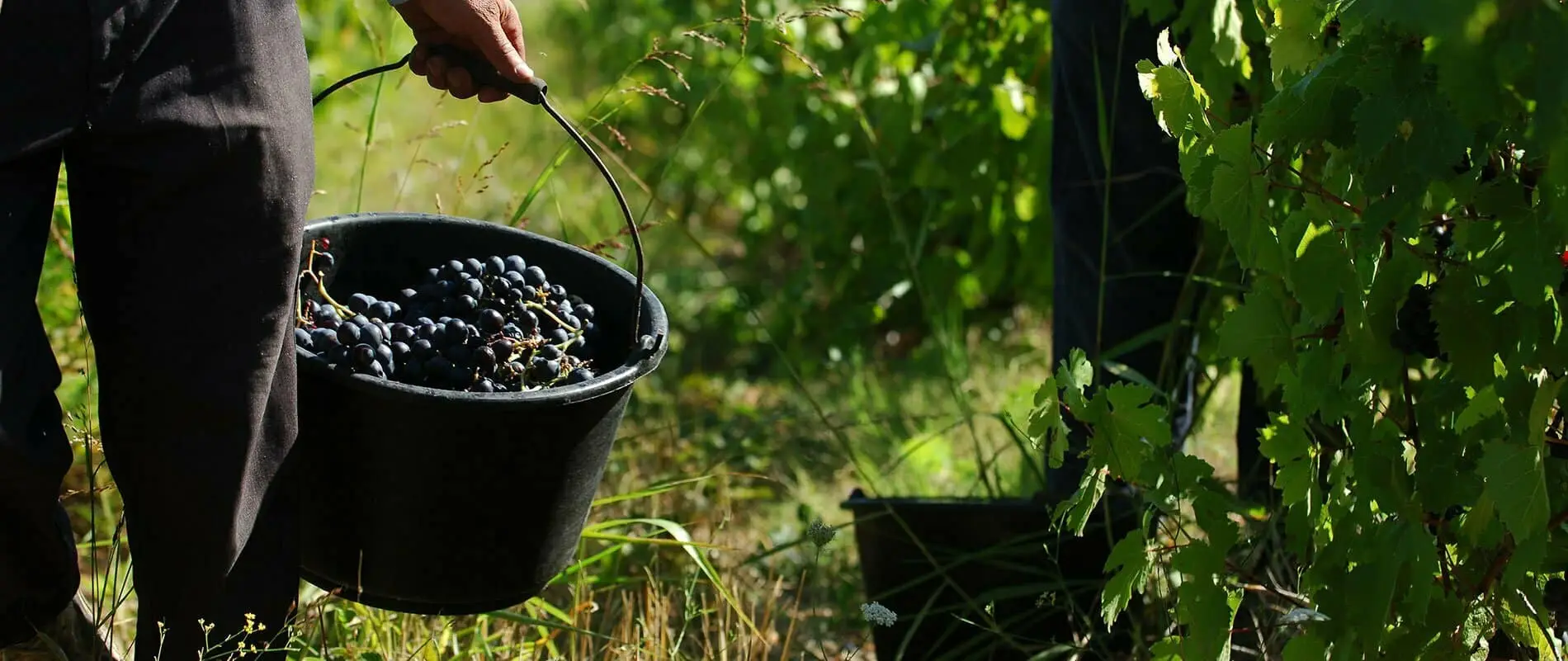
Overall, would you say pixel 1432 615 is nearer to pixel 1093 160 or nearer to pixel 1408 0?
pixel 1408 0

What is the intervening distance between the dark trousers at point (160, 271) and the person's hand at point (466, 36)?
0.19m

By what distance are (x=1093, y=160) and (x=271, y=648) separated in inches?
54.6

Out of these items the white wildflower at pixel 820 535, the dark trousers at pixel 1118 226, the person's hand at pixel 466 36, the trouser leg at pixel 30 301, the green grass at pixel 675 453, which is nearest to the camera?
the trouser leg at pixel 30 301

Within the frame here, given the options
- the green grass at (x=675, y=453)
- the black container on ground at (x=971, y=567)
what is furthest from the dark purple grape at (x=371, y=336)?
the black container on ground at (x=971, y=567)

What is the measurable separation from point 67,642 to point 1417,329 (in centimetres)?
160

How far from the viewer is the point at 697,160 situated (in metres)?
5.00

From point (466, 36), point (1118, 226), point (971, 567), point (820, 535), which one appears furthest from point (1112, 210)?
point (466, 36)

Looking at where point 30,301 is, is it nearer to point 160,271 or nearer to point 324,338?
point 160,271

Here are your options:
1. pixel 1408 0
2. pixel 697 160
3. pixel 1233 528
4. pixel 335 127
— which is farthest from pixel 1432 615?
pixel 335 127

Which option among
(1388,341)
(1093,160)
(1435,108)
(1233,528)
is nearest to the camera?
(1435,108)

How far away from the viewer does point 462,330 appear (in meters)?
1.77

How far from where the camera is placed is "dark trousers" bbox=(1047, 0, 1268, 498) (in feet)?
7.39

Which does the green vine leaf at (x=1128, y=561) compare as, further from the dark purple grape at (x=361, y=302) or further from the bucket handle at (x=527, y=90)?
the dark purple grape at (x=361, y=302)

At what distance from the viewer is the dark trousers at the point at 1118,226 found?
7.39 ft
